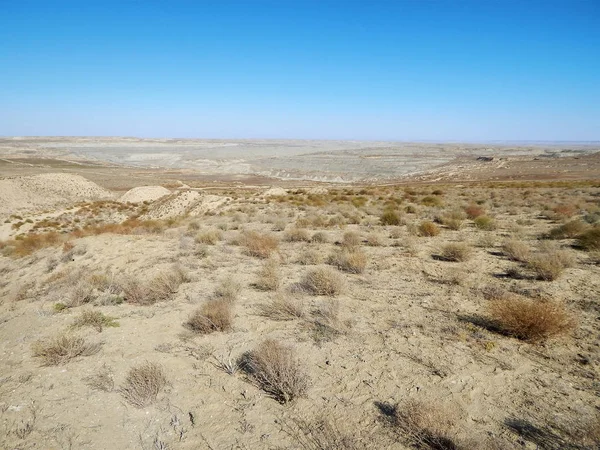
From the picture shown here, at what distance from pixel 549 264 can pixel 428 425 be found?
18.6 feet

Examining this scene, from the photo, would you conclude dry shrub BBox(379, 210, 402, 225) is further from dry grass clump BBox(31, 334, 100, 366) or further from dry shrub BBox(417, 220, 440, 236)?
dry grass clump BBox(31, 334, 100, 366)

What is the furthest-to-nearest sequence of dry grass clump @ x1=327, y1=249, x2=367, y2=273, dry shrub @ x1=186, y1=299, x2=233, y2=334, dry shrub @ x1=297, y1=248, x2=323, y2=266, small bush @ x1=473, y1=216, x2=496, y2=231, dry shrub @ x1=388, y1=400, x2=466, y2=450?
1. small bush @ x1=473, y1=216, x2=496, y2=231
2. dry shrub @ x1=297, y1=248, x2=323, y2=266
3. dry grass clump @ x1=327, y1=249, x2=367, y2=273
4. dry shrub @ x1=186, y1=299, x2=233, y2=334
5. dry shrub @ x1=388, y1=400, x2=466, y2=450

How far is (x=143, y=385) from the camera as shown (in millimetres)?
4117

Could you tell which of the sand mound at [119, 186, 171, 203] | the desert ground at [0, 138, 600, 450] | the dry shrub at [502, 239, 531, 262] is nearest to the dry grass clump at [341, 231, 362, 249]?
the desert ground at [0, 138, 600, 450]

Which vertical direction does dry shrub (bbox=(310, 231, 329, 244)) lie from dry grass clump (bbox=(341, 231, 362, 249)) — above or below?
below

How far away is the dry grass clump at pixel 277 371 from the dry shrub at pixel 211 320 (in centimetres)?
102

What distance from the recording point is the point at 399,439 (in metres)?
3.33

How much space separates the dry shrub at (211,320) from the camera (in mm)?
5594

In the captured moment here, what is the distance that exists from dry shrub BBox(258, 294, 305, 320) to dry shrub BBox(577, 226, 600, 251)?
27.1ft

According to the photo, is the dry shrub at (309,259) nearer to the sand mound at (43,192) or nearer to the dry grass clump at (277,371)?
the dry grass clump at (277,371)

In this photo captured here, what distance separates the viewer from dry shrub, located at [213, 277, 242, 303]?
264 inches

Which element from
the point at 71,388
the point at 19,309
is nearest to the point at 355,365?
the point at 71,388

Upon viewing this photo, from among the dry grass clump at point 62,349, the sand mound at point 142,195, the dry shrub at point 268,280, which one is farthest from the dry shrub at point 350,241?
the sand mound at point 142,195

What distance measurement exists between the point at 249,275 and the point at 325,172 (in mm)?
67398
